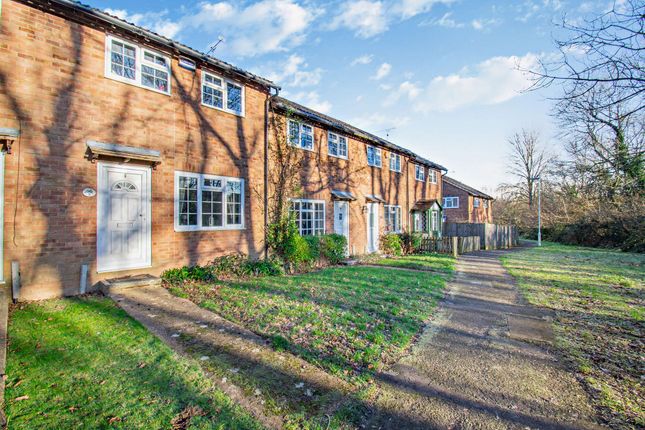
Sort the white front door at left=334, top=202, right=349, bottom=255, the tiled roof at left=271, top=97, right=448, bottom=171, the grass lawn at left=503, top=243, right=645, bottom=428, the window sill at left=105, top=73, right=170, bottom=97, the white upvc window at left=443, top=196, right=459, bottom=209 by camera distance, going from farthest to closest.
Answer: the white upvc window at left=443, top=196, right=459, bottom=209, the white front door at left=334, top=202, right=349, bottom=255, the tiled roof at left=271, top=97, right=448, bottom=171, the window sill at left=105, top=73, right=170, bottom=97, the grass lawn at left=503, top=243, right=645, bottom=428

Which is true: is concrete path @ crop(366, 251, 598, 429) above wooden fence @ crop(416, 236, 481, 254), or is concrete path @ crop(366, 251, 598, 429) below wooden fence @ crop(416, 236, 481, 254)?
below

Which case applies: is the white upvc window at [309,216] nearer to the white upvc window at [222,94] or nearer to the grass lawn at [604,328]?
the white upvc window at [222,94]

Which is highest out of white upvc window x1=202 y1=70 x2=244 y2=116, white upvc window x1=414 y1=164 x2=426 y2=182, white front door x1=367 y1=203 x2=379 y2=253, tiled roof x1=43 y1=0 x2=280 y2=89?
tiled roof x1=43 y1=0 x2=280 y2=89

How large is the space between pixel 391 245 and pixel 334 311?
11.8m

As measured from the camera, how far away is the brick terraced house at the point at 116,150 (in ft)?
21.2

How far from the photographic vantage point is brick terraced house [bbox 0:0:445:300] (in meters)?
6.47

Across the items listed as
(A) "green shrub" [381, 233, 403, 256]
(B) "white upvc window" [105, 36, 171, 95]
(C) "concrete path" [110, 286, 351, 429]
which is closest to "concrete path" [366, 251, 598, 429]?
(C) "concrete path" [110, 286, 351, 429]

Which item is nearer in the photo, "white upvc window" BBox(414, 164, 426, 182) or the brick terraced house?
the brick terraced house

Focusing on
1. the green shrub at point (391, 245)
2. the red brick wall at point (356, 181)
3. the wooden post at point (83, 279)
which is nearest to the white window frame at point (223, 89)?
the red brick wall at point (356, 181)

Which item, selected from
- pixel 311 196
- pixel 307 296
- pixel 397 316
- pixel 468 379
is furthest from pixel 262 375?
pixel 311 196

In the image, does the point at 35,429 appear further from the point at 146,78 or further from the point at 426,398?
the point at 146,78

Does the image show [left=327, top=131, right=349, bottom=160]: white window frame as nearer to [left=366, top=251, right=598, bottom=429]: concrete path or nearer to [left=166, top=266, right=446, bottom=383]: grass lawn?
[left=166, top=266, right=446, bottom=383]: grass lawn

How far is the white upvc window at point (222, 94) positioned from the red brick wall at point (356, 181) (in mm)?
1650

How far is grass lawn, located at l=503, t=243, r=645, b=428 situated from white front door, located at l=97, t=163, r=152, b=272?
8924 millimetres
